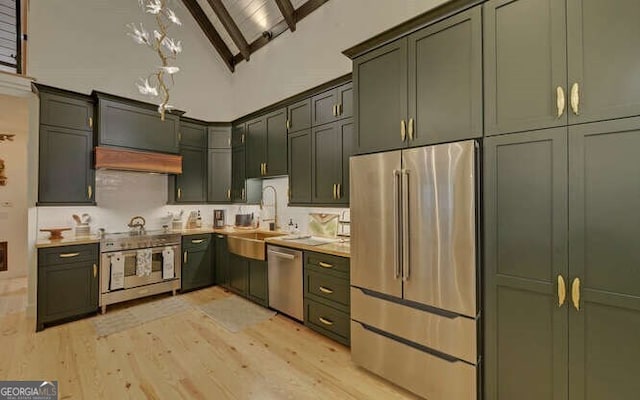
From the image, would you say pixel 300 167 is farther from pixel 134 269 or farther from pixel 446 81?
pixel 134 269

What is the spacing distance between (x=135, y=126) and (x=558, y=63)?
4.62 metres

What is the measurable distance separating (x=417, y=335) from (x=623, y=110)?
5.68 feet

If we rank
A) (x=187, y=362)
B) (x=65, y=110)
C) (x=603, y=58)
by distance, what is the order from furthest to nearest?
1. (x=65, y=110)
2. (x=187, y=362)
3. (x=603, y=58)

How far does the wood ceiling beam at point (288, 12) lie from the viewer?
13.8 ft

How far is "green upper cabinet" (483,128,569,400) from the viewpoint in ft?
5.22

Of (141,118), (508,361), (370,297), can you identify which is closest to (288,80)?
(141,118)

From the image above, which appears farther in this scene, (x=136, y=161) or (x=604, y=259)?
(x=136, y=161)

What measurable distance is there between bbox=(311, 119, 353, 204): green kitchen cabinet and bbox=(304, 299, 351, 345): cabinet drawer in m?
1.15

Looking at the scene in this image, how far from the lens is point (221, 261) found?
180 inches

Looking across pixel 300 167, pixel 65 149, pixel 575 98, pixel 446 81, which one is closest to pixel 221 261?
pixel 300 167

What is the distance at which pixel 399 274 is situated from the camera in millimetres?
2152

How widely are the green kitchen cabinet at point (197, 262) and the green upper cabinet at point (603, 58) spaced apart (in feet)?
14.8

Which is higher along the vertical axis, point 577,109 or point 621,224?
point 577,109

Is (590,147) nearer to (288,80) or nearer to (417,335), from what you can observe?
(417,335)
